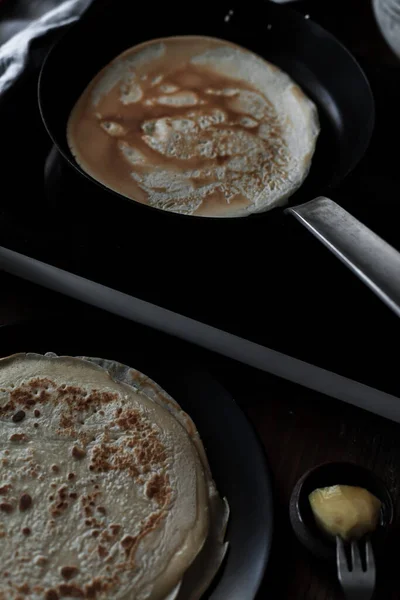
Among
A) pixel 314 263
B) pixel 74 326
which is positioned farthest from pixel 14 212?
pixel 314 263

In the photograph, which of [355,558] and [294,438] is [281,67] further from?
[355,558]

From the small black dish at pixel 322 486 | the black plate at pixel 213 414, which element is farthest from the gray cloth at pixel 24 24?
the small black dish at pixel 322 486

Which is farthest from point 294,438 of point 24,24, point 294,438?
point 24,24

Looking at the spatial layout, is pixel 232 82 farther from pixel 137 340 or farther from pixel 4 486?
pixel 4 486

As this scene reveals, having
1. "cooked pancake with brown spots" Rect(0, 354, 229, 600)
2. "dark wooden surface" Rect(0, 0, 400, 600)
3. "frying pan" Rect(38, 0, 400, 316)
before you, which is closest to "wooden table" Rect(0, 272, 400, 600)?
"dark wooden surface" Rect(0, 0, 400, 600)

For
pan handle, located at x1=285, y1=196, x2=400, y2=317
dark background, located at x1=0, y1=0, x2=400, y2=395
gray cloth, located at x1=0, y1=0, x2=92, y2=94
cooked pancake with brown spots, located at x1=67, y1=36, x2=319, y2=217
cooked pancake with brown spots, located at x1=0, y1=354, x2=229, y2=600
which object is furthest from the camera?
gray cloth, located at x1=0, y1=0, x2=92, y2=94

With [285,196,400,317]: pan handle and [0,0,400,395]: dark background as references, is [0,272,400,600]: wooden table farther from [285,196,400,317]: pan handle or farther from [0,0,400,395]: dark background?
[285,196,400,317]: pan handle
